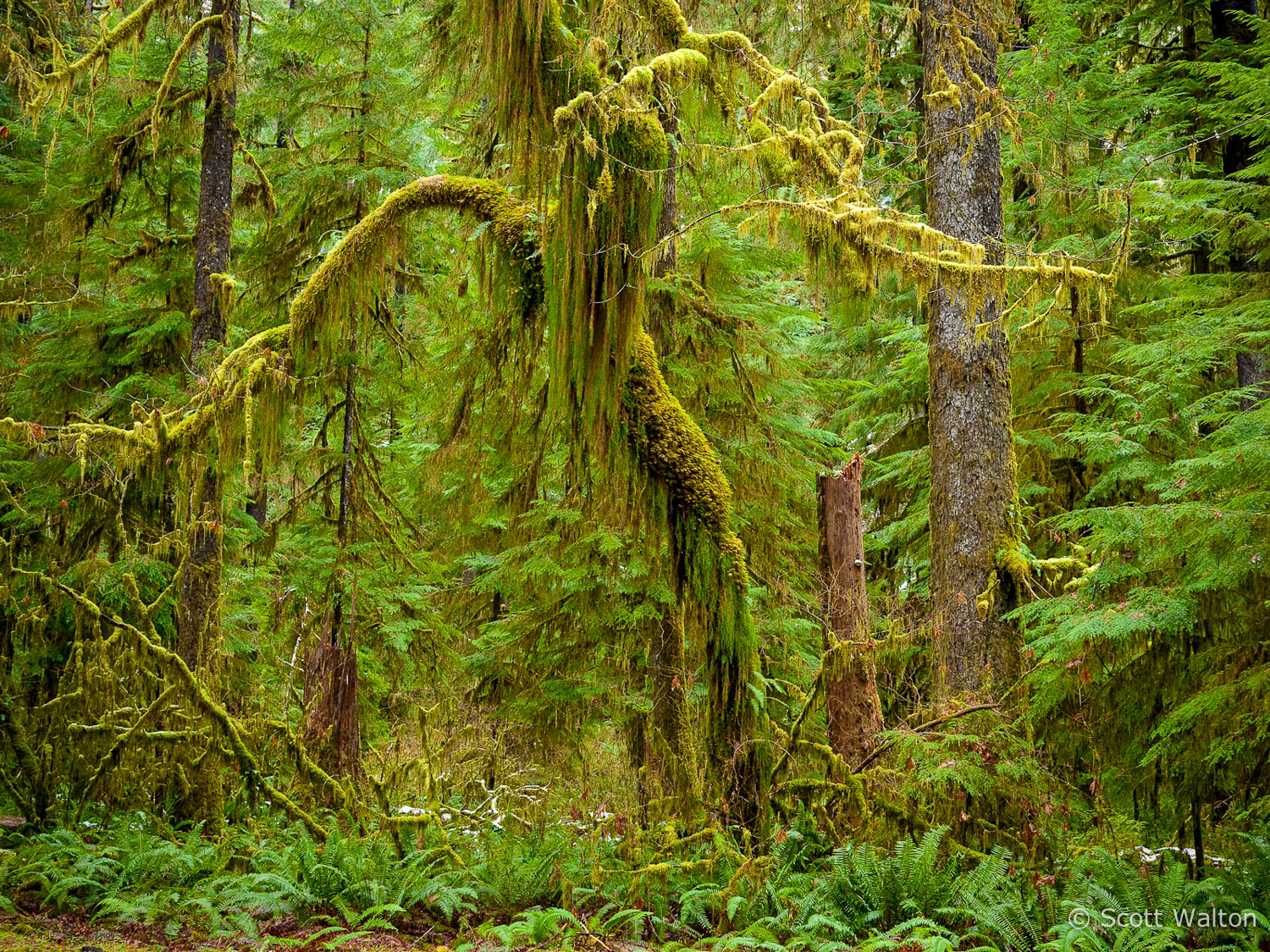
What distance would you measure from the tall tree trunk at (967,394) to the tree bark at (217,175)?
817 cm

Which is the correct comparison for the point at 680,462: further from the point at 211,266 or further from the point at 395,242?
the point at 211,266

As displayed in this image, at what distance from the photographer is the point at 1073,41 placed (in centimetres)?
1082

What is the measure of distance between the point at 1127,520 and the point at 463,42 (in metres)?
6.82

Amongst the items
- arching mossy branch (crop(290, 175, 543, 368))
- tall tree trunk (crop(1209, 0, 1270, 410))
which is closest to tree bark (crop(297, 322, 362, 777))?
arching mossy branch (crop(290, 175, 543, 368))

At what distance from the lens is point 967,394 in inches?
331

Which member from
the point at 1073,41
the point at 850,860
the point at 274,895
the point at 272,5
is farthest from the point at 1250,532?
the point at 272,5

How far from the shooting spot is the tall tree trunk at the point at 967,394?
313 inches

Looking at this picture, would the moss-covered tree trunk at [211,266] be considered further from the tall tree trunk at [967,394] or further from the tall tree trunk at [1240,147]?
the tall tree trunk at [1240,147]

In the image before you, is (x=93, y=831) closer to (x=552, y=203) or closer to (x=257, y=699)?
(x=257, y=699)

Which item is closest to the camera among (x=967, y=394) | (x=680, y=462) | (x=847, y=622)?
(x=680, y=462)

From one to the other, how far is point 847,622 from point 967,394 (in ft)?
8.60
